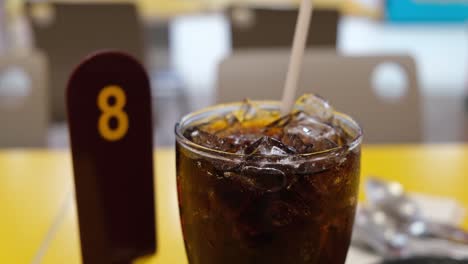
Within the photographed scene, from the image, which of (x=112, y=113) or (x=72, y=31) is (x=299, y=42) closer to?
(x=112, y=113)

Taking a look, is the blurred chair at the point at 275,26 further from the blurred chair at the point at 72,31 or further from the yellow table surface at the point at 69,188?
the yellow table surface at the point at 69,188

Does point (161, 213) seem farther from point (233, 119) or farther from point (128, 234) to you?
point (233, 119)

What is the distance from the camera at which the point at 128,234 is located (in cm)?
74

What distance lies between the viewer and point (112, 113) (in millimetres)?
694

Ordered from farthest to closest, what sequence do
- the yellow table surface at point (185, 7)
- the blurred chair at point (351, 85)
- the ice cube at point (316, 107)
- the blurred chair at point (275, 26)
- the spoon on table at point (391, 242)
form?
the yellow table surface at point (185, 7) < the blurred chair at point (275, 26) < the blurred chair at point (351, 85) < the spoon on table at point (391, 242) < the ice cube at point (316, 107)

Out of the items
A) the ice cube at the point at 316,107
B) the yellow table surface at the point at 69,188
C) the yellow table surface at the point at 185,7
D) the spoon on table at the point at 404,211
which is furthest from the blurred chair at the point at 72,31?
the ice cube at the point at 316,107

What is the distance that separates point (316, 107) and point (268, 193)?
17cm

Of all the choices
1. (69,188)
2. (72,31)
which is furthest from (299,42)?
(72,31)

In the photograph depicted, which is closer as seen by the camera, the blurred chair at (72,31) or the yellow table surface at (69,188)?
the yellow table surface at (69,188)

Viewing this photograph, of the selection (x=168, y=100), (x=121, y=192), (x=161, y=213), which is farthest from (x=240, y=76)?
(x=168, y=100)

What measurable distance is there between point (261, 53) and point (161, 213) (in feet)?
2.07

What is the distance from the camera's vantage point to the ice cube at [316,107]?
2.13 feet

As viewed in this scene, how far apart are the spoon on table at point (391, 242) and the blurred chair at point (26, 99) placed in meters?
0.88

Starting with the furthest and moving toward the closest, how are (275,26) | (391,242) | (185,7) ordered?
(185,7) < (275,26) < (391,242)
